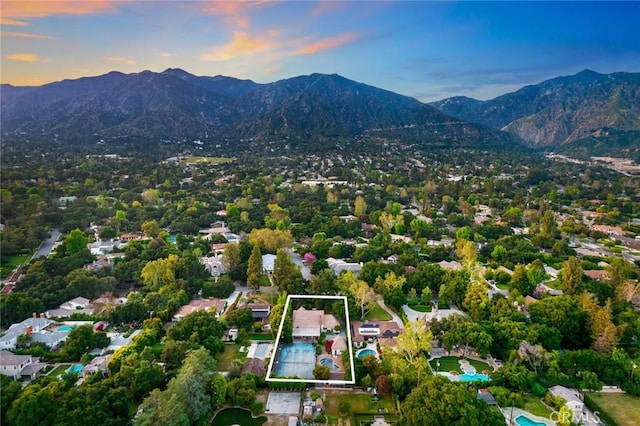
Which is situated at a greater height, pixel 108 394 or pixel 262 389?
pixel 108 394

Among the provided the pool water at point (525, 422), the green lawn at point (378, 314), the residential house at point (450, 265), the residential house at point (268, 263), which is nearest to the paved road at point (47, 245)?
the residential house at point (268, 263)

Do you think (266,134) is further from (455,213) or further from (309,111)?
(455,213)

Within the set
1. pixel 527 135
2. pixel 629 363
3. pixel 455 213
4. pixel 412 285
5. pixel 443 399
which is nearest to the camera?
pixel 443 399

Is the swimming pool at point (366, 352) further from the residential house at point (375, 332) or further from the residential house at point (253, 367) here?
the residential house at point (253, 367)

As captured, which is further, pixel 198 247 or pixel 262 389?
pixel 198 247

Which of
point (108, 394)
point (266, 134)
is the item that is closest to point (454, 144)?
point (266, 134)

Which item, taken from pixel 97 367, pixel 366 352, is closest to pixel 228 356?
pixel 97 367
